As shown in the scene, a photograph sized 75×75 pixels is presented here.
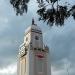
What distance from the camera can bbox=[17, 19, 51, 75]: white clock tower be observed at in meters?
69.9

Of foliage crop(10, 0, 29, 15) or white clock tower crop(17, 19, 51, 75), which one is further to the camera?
white clock tower crop(17, 19, 51, 75)

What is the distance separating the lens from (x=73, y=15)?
12273mm

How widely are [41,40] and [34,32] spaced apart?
2846 mm

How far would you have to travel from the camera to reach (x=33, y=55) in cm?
7019

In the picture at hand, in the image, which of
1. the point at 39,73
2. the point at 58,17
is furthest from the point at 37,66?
the point at 58,17

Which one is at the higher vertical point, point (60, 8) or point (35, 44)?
point (35, 44)

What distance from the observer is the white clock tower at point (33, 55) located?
6994cm

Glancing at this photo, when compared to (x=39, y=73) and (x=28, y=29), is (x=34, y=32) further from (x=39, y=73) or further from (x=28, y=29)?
(x=39, y=73)

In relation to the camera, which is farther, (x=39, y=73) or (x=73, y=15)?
(x=39, y=73)

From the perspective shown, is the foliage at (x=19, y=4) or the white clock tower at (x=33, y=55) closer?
the foliage at (x=19, y=4)

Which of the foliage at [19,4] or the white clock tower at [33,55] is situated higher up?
the white clock tower at [33,55]

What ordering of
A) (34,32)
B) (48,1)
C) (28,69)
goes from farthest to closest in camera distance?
(34,32)
(28,69)
(48,1)

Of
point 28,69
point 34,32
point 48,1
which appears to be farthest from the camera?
point 34,32

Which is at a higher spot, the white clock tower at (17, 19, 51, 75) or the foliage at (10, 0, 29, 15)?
the white clock tower at (17, 19, 51, 75)
